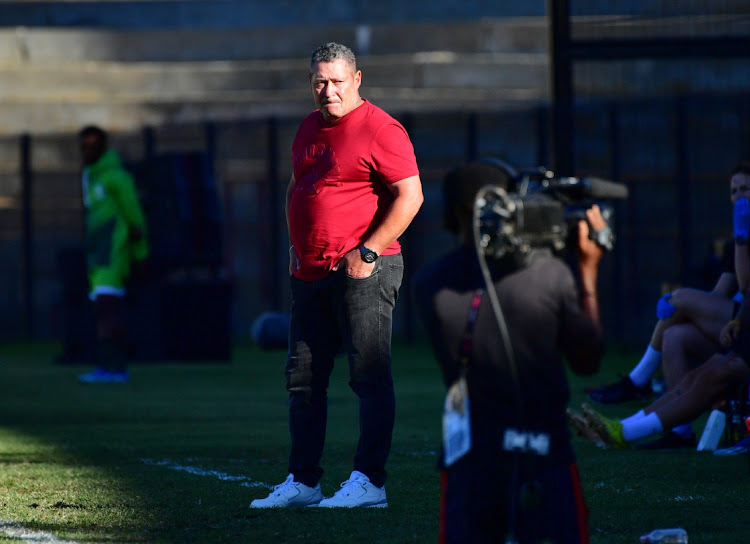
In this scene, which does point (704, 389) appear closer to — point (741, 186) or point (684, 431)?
point (684, 431)

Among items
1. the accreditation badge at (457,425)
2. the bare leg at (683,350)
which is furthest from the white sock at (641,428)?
the accreditation badge at (457,425)

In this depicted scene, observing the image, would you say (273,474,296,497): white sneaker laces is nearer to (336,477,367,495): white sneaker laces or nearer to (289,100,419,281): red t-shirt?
(336,477,367,495): white sneaker laces

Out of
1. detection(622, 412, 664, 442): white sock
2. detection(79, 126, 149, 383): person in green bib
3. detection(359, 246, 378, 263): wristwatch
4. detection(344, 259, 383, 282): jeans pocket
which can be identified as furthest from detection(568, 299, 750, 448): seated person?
detection(79, 126, 149, 383): person in green bib

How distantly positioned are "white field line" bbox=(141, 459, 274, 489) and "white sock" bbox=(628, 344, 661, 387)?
301cm

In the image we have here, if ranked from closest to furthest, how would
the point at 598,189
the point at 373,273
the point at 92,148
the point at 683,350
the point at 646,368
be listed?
the point at 598,189 < the point at 373,273 < the point at 683,350 < the point at 646,368 < the point at 92,148

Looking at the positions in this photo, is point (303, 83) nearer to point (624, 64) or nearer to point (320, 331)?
point (624, 64)

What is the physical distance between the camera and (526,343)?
149 inches

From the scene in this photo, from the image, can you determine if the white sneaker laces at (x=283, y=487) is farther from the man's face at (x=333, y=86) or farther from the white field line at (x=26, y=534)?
the man's face at (x=333, y=86)

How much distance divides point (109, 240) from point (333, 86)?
7092mm

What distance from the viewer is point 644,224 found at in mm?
16844

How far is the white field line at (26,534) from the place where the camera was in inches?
196

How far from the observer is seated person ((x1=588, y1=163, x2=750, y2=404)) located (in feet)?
23.3

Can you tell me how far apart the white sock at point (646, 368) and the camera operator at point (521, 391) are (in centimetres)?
471

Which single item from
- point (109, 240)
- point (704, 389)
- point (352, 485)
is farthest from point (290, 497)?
point (109, 240)
